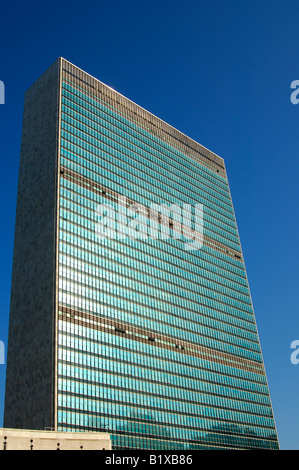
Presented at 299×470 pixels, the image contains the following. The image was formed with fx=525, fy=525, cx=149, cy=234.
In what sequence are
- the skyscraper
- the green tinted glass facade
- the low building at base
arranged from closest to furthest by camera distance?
the low building at base, the skyscraper, the green tinted glass facade

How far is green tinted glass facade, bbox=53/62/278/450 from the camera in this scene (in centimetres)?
11044

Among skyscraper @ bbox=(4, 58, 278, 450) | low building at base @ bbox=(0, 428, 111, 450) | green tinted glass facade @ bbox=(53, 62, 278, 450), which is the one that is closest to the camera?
low building at base @ bbox=(0, 428, 111, 450)

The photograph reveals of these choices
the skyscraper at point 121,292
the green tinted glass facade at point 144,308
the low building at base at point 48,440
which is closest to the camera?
the low building at base at point 48,440

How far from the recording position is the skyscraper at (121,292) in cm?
10750

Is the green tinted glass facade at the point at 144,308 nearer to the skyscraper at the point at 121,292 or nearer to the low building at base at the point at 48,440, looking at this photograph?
the skyscraper at the point at 121,292

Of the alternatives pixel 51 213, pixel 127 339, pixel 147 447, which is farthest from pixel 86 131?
pixel 147 447

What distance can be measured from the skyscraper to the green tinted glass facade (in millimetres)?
368

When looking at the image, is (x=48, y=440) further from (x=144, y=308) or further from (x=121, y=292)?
(x=144, y=308)

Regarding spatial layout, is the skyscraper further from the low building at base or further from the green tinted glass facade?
the low building at base

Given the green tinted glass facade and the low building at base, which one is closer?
the low building at base

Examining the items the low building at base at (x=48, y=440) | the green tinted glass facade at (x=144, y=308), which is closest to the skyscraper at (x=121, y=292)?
the green tinted glass facade at (x=144, y=308)

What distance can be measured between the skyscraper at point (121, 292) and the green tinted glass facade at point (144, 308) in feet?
1.21

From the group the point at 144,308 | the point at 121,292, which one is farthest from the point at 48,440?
the point at 144,308

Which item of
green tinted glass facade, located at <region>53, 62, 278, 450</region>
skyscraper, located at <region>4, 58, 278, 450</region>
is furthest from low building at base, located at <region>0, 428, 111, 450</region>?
green tinted glass facade, located at <region>53, 62, 278, 450</region>
